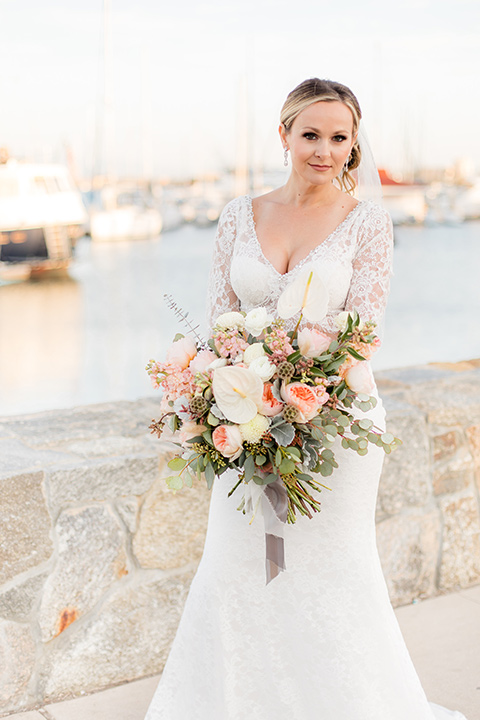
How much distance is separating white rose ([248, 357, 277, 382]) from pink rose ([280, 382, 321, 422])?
5 centimetres

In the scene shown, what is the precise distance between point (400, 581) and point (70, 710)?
1402 millimetres

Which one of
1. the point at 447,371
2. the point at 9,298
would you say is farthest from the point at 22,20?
the point at 447,371

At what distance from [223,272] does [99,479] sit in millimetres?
839

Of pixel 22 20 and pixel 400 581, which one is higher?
pixel 22 20

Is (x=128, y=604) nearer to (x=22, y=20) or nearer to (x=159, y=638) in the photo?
(x=159, y=638)

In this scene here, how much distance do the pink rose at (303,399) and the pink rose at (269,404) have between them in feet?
0.08

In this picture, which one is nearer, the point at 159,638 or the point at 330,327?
the point at 330,327

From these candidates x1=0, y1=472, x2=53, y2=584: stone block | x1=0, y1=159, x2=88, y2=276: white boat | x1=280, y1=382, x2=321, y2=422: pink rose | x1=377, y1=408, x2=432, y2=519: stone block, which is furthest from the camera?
x1=0, y1=159, x2=88, y2=276: white boat

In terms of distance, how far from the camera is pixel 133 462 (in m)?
2.83

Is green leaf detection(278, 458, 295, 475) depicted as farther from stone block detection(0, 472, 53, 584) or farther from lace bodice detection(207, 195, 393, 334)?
stone block detection(0, 472, 53, 584)

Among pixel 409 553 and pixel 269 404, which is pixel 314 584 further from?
pixel 409 553

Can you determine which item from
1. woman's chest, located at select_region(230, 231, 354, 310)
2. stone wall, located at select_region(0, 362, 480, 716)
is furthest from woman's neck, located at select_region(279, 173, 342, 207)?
stone wall, located at select_region(0, 362, 480, 716)

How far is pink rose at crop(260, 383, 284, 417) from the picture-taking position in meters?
1.90

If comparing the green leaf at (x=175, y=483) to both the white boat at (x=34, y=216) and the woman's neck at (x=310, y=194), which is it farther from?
the white boat at (x=34, y=216)
